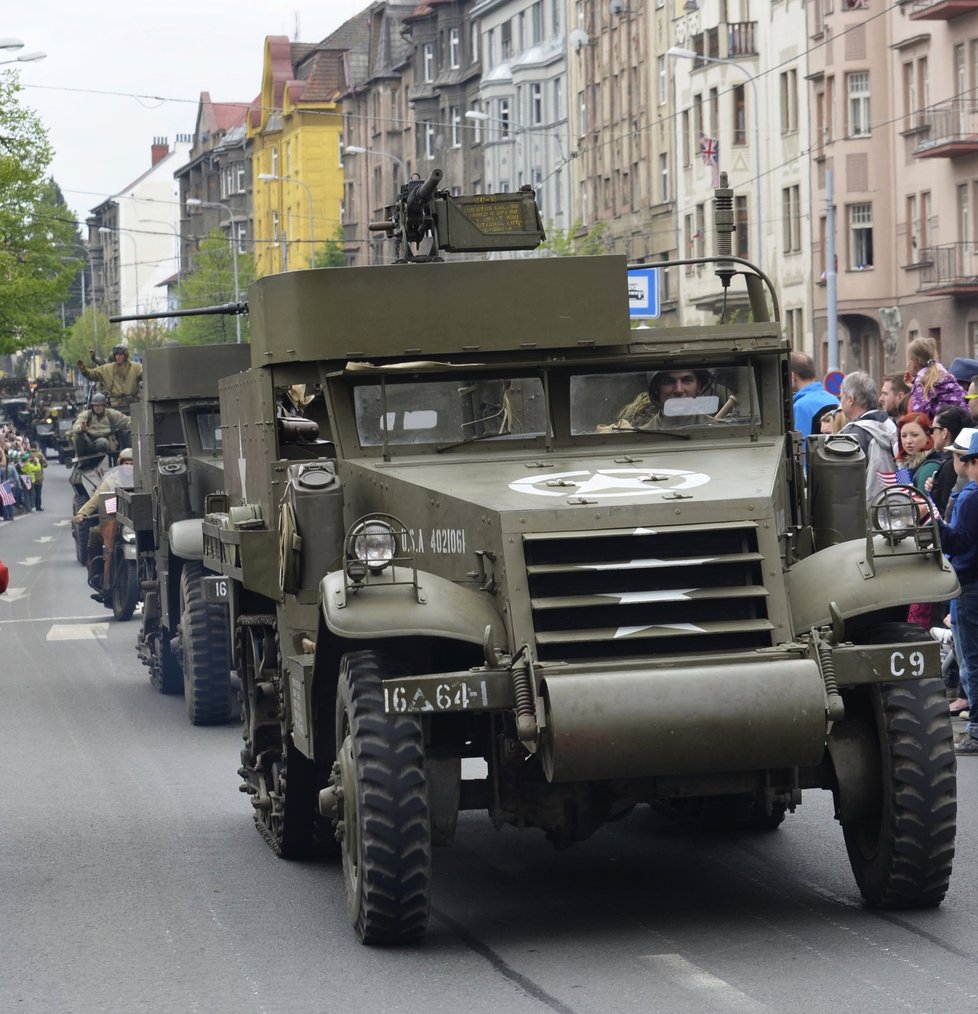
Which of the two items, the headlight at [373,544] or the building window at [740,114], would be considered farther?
the building window at [740,114]

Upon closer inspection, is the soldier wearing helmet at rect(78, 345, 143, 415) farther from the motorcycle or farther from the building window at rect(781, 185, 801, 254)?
the building window at rect(781, 185, 801, 254)

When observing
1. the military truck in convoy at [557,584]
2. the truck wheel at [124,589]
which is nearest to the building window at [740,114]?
the truck wheel at [124,589]

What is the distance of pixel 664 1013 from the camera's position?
7371 millimetres

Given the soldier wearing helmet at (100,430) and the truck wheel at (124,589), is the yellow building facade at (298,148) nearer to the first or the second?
the soldier wearing helmet at (100,430)

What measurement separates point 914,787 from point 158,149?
612 ft

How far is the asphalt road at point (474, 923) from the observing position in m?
7.75

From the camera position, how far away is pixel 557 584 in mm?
8383

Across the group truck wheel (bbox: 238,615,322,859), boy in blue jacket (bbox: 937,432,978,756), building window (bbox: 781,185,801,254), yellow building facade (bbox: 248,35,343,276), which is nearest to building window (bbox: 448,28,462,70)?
yellow building facade (bbox: 248,35,343,276)

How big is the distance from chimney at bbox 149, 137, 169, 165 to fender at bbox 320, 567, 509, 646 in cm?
18017

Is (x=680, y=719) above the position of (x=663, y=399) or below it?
below

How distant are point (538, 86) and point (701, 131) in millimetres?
18285

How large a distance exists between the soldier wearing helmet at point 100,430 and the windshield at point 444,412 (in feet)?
61.6

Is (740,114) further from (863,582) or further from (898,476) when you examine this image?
(863,582)

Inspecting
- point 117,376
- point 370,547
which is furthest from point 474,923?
point 117,376
